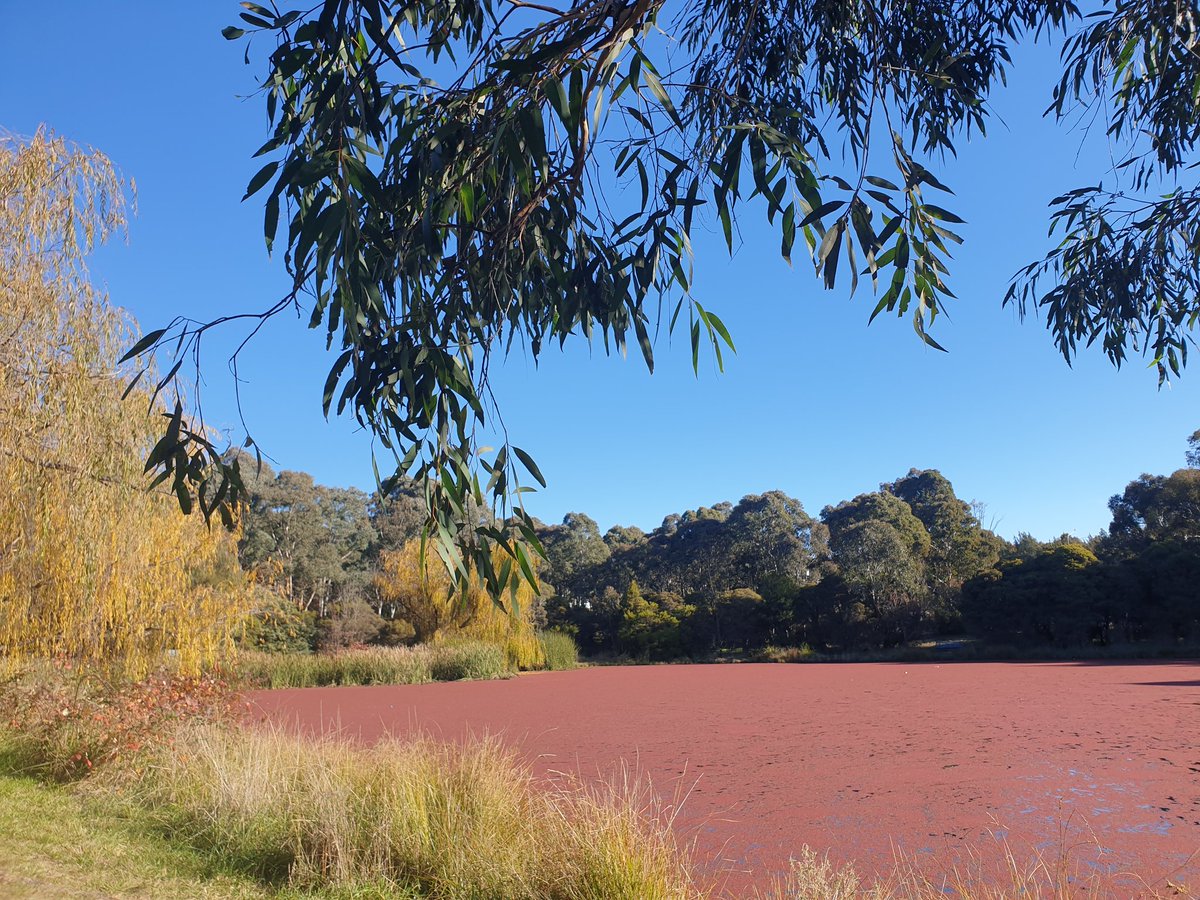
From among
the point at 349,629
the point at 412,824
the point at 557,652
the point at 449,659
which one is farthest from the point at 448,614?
the point at 412,824

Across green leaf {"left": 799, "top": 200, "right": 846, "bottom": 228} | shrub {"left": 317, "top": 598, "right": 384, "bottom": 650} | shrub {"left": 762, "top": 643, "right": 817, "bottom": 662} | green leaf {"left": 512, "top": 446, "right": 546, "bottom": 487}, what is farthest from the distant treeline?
green leaf {"left": 799, "top": 200, "right": 846, "bottom": 228}

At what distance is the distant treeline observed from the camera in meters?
19.2

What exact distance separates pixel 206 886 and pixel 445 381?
2.76 m

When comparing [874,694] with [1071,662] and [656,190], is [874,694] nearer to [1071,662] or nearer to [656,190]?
[1071,662]

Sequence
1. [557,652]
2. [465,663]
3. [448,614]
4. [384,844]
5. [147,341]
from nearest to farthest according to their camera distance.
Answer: [147,341], [384,844], [465,663], [448,614], [557,652]

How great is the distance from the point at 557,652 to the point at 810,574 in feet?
46.9

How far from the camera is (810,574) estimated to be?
30484 mm

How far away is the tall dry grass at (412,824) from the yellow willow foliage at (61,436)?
1.53 meters

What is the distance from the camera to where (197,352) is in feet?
5.65

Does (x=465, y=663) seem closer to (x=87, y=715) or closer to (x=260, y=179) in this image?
(x=87, y=715)

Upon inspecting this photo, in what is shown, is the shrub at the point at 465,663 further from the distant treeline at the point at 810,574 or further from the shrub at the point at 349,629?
the shrub at the point at 349,629

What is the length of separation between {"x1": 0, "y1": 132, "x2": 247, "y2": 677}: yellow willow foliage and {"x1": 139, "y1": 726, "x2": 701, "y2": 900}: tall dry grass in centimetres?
153

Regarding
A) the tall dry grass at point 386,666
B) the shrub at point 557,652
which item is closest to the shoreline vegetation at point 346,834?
the tall dry grass at point 386,666

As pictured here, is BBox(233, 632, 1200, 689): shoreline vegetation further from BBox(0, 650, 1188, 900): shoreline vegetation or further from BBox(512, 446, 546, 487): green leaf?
BBox(512, 446, 546, 487): green leaf
